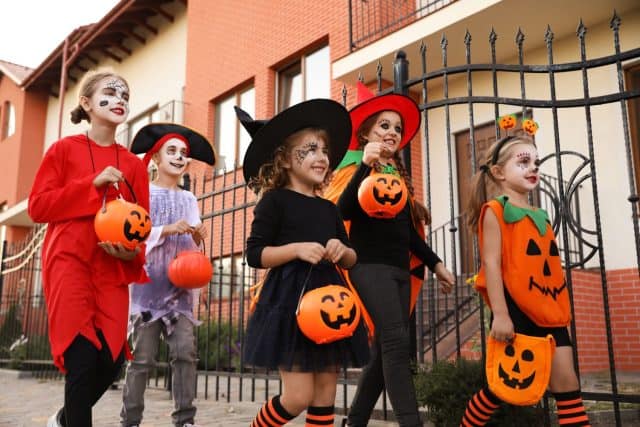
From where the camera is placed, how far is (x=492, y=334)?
284 cm

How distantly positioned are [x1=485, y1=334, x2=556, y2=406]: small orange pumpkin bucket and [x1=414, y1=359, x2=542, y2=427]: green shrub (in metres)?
0.76

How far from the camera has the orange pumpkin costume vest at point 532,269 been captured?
285 centimetres

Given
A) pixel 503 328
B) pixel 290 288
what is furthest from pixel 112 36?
pixel 503 328

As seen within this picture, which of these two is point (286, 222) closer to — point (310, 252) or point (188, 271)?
point (310, 252)

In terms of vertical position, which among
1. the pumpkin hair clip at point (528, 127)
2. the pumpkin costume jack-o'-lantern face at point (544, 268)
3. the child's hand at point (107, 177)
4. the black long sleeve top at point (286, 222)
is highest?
the pumpkin hair clip at point (528, 127)

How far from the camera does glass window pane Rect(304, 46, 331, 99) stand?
444 inches

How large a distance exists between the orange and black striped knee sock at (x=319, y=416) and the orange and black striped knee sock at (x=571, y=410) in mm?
1109

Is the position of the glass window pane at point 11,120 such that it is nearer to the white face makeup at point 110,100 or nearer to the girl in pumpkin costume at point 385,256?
the white face makeup at point 110,100

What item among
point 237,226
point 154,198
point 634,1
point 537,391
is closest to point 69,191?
point 154,198

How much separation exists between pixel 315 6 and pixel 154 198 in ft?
27.4

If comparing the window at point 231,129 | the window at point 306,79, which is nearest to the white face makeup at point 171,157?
the window at point 306,79

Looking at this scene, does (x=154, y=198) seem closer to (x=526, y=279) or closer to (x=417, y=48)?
(x=526, y=279)

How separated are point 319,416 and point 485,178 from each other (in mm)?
1582

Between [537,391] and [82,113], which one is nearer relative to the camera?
[537,391]
